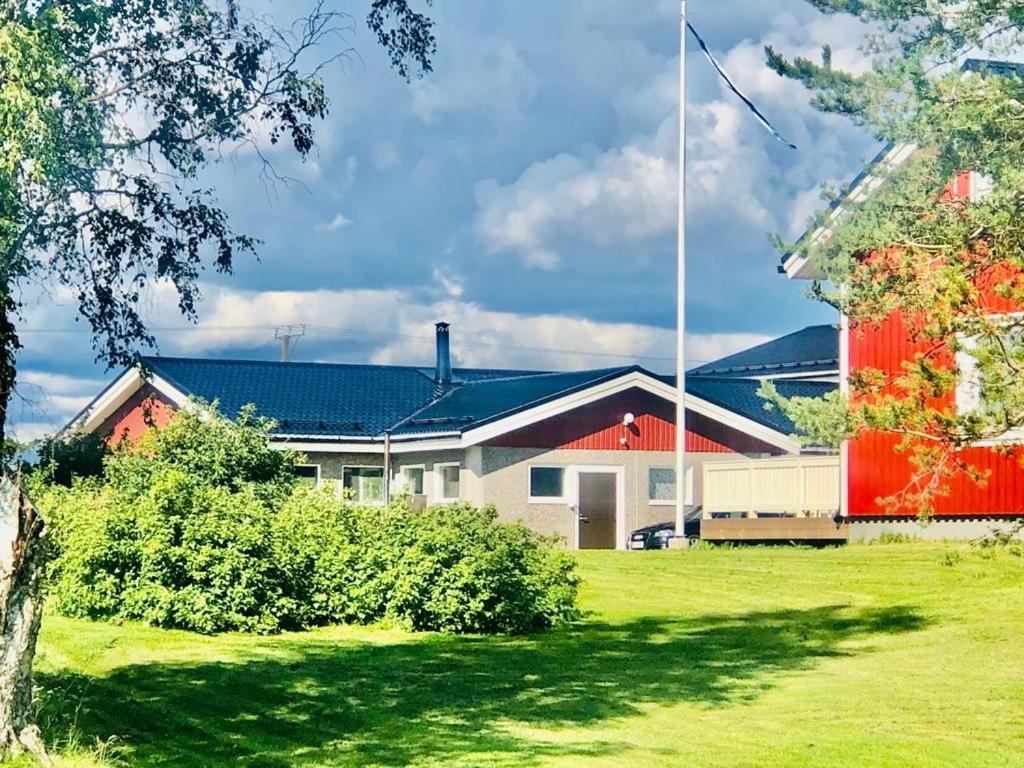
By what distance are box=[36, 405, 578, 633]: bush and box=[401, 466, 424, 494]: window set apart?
68.3 ft

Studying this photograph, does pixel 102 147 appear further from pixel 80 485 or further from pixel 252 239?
pixel 80 485

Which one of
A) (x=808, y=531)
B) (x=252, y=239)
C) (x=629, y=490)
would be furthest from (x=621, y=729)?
(x=629, y=490)

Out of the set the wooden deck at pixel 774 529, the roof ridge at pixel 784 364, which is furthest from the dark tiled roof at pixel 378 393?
the wooden deck at pixel 774 529

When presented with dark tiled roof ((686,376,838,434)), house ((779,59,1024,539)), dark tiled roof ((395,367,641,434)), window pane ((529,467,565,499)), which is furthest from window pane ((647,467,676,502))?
house ((779,59,1024,539))

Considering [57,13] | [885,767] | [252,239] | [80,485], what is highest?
[57,13]

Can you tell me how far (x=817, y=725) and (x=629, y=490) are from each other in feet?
90.3

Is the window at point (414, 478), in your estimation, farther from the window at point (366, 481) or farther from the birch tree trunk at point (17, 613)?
the birch tree trunk at point (17, 613)

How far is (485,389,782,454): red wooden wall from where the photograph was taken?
130 feet

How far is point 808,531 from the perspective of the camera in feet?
98.6

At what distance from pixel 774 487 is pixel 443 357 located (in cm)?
1797

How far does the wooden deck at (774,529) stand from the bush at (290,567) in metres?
11.0

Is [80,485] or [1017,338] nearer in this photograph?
[1017,338]

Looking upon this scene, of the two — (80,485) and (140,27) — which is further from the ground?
(140,27)

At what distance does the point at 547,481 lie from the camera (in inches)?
1561
